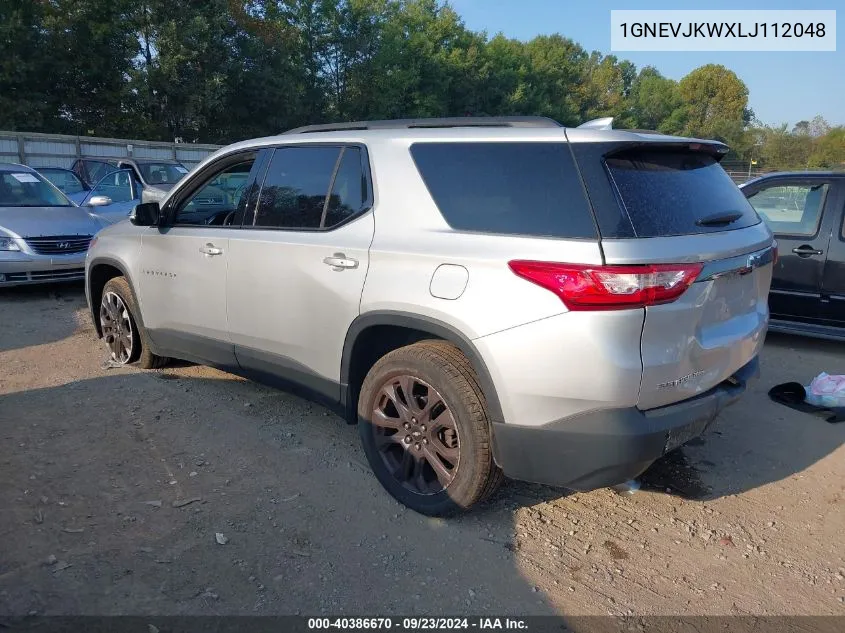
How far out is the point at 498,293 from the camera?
9.05ft

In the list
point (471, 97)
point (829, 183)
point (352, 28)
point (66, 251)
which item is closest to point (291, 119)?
point (352, 28)

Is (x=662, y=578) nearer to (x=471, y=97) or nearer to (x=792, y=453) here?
(x=792, y=453)

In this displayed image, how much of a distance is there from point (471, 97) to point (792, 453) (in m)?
Answer: 46.7

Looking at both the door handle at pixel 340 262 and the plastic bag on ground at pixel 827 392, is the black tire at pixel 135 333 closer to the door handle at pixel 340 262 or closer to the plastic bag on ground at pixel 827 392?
the door handle at pixel 340 262

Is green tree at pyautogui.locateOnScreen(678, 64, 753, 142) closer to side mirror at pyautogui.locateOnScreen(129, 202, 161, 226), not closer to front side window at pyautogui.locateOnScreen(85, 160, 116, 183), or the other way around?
front side window at pyautogui.locateOnScreen(85, 160, 116, 183)

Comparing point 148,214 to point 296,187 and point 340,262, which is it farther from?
point 340,262

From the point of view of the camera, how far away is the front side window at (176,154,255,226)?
430 centimetres

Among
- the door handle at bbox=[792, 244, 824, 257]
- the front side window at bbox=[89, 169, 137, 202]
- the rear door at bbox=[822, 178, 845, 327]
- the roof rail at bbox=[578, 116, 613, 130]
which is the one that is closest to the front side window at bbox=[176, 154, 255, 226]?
the roof rail at bbox=[578, 116, 613, 130]

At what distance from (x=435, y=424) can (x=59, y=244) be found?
6.62m

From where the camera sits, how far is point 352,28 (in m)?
41.1

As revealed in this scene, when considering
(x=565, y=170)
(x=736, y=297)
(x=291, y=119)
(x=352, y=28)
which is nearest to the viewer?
(x=565, y=170)

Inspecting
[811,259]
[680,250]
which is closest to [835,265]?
[811,259]

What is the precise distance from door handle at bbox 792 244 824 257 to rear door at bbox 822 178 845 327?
0.10 m

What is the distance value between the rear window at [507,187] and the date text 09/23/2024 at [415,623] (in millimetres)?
1546
